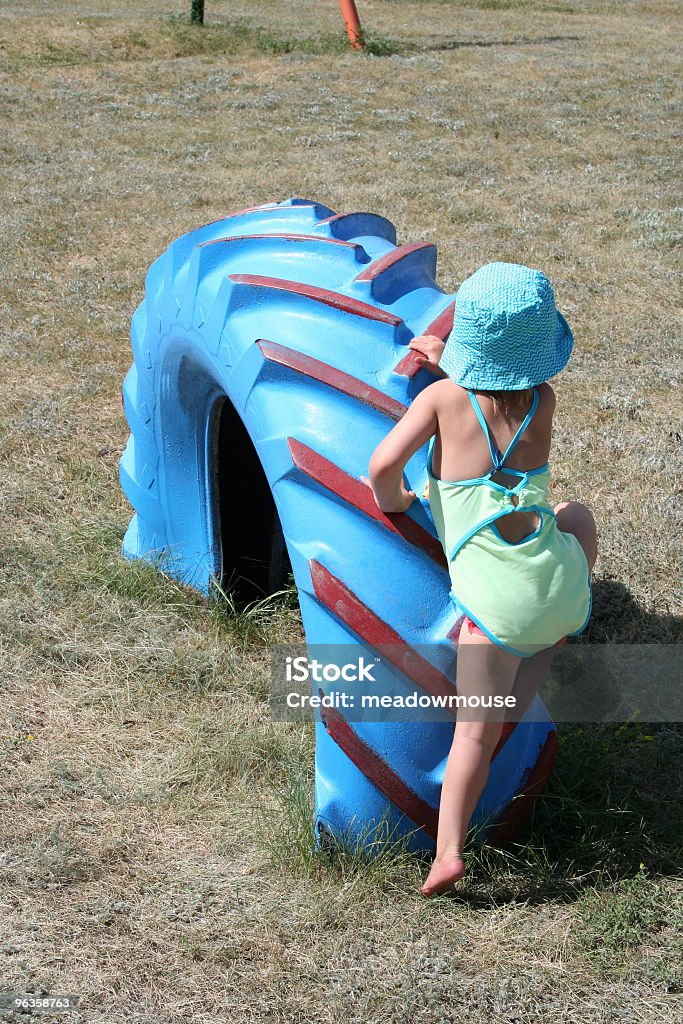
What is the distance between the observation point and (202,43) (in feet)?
46.3

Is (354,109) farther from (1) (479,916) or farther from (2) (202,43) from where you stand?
(1) (479,916)

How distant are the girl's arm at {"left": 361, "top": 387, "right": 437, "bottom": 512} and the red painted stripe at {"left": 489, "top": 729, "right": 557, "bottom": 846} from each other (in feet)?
2.68

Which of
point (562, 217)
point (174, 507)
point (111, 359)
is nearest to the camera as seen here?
point (174, 507)

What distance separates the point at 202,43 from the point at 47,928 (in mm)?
13732

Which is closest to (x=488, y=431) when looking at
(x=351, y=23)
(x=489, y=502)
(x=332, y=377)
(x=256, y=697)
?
(x=489, y=502)

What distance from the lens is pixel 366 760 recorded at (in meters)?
2.39

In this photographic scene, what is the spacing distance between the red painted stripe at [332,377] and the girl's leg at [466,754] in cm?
57

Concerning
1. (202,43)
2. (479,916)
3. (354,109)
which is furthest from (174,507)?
(202,43)

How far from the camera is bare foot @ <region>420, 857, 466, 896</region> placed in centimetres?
233

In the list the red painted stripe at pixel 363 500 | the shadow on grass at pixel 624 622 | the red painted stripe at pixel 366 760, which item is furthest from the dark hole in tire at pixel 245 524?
the red painted stripe at pixel 366 760

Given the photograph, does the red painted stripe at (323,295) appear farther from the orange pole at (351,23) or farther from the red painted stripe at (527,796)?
the orange pole at (351,23)

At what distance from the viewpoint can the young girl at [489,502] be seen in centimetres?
230

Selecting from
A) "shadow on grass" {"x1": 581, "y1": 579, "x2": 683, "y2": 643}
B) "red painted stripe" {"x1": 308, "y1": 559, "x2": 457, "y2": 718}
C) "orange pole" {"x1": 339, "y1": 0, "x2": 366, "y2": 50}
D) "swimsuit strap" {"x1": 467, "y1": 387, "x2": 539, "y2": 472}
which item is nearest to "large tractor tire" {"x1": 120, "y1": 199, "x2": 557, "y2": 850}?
"red painted stripe" {"x1": 308, "y1": 559, "x2": 457, "y2": 718}

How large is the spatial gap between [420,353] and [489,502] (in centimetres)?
46
